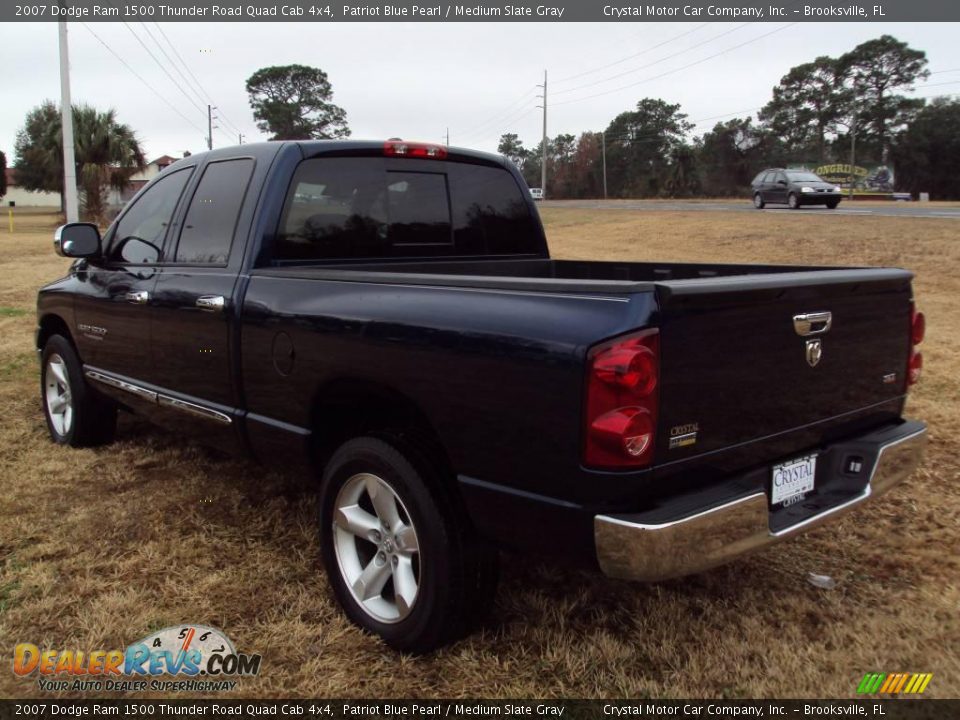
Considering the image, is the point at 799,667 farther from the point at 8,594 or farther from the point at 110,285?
the point at 110,285

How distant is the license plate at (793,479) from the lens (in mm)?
2658

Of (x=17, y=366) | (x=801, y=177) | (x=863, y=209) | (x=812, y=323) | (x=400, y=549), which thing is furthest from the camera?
(x=801, y=177)

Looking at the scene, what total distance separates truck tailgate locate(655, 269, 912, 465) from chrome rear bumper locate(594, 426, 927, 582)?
0.63 feet

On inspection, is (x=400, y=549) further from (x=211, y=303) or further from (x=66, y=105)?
(x=66, y=105)

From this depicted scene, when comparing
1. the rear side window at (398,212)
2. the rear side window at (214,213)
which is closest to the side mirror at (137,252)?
the rear side window at (214,213)

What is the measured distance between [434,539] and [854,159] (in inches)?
2689

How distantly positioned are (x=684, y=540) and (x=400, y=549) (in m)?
1.05

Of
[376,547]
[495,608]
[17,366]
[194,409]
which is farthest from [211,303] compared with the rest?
[17,366]

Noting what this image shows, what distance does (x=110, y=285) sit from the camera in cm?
449

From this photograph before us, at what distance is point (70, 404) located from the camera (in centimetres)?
511

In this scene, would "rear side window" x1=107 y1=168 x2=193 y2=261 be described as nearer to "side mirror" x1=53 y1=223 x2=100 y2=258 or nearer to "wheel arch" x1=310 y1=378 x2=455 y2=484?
"side mirror" x1=53 y1=223 x2=100 y2=258

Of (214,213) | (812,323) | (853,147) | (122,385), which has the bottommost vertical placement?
(122,385)

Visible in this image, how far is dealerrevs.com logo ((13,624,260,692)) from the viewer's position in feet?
8.95

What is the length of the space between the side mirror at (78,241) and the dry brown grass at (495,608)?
132 cm
